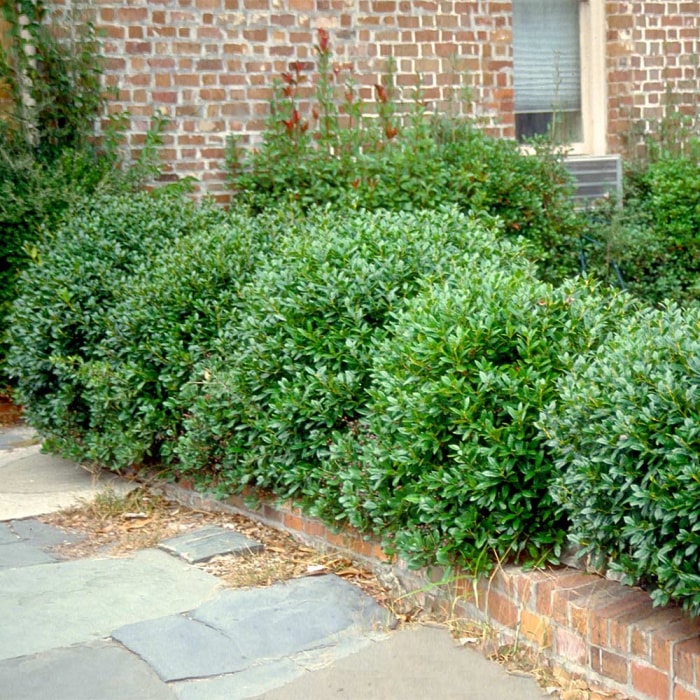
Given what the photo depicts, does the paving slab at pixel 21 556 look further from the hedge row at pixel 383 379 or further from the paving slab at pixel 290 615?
the paving slab at pixel 290 615

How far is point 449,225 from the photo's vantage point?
6.11 m

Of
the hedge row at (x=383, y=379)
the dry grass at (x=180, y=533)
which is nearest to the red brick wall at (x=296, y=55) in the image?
the hedge row at (x=383, y=379)

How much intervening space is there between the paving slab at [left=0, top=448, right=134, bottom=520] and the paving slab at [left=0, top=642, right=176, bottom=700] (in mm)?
2002

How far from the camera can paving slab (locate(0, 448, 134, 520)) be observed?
612 cm

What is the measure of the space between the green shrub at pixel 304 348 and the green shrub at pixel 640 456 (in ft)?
4.44

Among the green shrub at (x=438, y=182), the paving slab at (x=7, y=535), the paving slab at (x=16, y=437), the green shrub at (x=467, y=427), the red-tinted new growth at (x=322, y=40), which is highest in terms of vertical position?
the red-tinted new growth at (x=322, y=40)

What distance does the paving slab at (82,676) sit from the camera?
3785 millimetres

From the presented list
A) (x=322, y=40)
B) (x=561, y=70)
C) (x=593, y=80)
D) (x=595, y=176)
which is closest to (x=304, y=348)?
(x=322, y=40)

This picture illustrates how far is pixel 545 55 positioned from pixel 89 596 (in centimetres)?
846

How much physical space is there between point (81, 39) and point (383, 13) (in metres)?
2.83

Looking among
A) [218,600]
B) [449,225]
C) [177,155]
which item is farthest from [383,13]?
[218,600]

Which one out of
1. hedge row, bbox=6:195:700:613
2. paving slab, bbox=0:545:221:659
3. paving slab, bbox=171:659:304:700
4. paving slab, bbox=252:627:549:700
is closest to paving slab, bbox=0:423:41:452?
hedge row, bbox=6:195:700:613

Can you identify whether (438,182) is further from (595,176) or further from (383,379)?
(383,379)

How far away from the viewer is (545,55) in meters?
11.4
